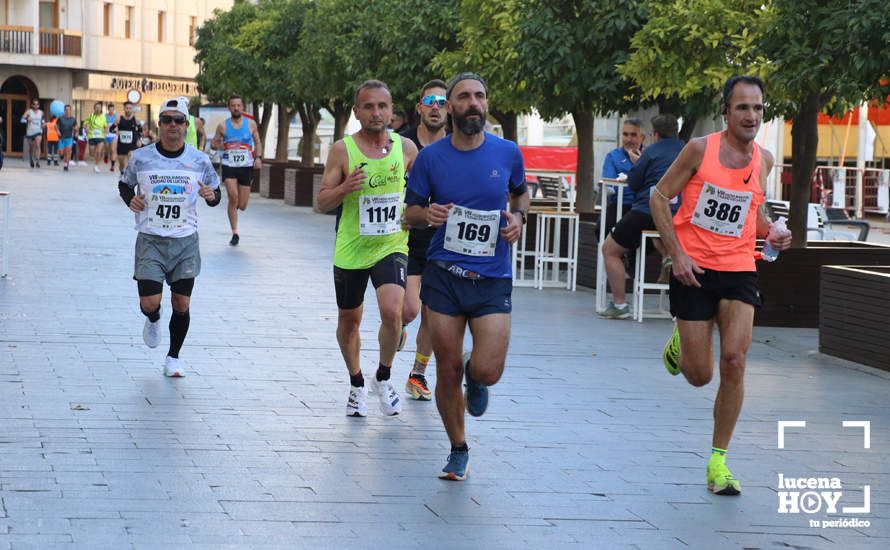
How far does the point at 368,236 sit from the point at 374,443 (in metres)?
1.27

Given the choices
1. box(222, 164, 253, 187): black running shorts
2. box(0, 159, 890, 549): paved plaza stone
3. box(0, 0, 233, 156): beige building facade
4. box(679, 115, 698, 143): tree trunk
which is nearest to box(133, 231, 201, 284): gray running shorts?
box(0, 159, 890, 549): paved plaza stone

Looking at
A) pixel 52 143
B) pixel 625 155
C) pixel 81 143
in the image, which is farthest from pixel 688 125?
pixel 81 143

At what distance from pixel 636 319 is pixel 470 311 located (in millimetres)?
7440

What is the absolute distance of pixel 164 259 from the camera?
978cm

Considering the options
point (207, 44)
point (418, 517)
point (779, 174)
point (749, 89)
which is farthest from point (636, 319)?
point (207, 44)

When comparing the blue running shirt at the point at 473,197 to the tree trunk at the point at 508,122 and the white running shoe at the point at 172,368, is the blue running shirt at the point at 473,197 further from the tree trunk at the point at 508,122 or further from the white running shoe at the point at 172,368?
the tree trunk at the point at 508,122

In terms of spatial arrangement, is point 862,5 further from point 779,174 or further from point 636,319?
point 779,174

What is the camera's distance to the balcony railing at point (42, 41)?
6825 cm

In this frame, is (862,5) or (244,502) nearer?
(244,502)

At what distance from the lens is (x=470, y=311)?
6.98 meters

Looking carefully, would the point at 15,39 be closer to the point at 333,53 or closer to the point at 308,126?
the point at 308,126

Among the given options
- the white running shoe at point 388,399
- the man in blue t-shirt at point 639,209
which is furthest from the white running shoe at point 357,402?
the man in blue t-shirt at point 639,209

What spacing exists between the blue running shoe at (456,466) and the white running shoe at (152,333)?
3.58m

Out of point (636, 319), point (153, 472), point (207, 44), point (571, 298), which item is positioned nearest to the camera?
point (153, 472)
